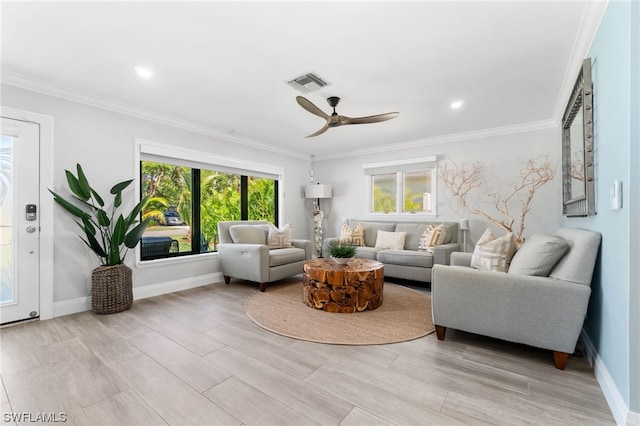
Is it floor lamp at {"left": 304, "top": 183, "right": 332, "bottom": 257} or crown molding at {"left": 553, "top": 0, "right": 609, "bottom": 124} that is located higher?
crown molding at {"left": 553, "top": 0, "right": 609, "bottom": 124}

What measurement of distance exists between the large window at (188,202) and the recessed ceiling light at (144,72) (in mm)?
1283

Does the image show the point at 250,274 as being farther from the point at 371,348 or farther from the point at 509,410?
the point at 509,410

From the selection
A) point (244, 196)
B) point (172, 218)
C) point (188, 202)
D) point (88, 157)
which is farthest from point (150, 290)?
point (244, 196)

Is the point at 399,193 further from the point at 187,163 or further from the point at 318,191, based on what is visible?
the point at 187,163

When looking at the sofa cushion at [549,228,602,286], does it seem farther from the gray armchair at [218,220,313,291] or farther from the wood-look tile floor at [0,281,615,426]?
the gray armchair at [218,220,313,291]

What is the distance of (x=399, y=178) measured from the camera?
17.8ft

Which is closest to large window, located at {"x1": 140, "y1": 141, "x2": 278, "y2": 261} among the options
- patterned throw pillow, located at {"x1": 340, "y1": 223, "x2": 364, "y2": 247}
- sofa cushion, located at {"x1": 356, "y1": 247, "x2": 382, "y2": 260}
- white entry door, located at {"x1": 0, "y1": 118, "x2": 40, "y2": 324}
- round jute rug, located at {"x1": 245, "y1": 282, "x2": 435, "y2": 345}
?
white entry door, located at {"x1": 0, "y1": 118, "x2": 40, "y2": 324}

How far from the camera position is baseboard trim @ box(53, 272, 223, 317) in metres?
3.04

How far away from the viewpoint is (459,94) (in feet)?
10.5

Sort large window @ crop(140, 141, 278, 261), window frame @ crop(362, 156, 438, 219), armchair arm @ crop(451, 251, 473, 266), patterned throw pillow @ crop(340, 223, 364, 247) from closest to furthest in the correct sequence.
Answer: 1. armchair arm @ crop(451, 251, 473, 266)
2. large window @ crop(140, 141, 278, 261)
3. window frame @ crop(362, 156, 438, 219)
4. patterned throw pillow @ crop(340, 223, 364, 247)

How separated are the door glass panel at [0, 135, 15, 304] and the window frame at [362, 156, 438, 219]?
4907 millimetres

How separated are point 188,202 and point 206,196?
0.31 m

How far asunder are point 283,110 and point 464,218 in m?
3.34

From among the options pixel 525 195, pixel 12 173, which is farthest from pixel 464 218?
pixel 12 173
